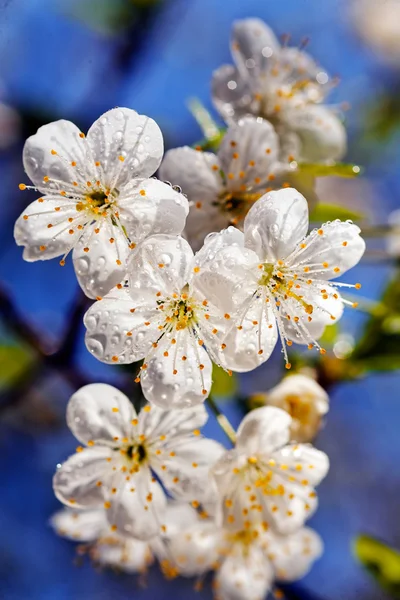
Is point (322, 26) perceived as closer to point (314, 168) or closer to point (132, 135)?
point (314, 168)

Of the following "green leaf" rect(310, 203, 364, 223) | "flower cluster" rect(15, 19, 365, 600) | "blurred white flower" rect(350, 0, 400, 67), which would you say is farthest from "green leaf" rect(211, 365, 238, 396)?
"blurred white flower" rect(350, 0, 400, 67)

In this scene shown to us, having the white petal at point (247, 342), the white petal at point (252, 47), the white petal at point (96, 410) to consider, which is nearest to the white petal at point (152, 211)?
the white petal at point (247, 342)

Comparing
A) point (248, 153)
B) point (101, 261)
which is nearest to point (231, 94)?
point (248, 153)

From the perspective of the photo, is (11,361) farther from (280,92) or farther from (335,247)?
(335,247)

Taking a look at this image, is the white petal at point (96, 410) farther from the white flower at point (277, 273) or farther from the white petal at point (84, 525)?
the white petal at point (84, 525)

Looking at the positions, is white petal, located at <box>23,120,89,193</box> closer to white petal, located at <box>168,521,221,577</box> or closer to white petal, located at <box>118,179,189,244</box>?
white petal, located at <box>118,179,189,244</box>
